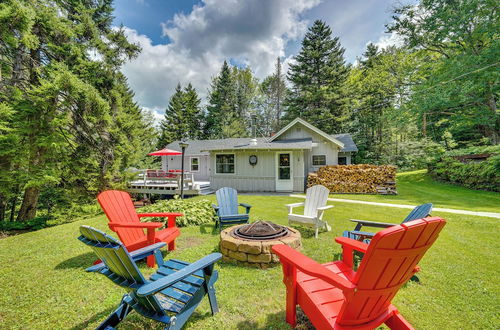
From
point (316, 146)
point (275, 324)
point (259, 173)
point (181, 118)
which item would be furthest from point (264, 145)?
point (181, 118)

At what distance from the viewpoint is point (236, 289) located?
2.69 m

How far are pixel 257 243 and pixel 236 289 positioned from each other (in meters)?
0.71

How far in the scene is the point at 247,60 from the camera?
29.0m

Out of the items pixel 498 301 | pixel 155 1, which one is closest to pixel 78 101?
pixel 155 1

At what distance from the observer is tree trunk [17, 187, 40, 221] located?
28.5ft

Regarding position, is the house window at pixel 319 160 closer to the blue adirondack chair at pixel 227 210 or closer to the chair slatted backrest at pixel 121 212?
the blue adirondack chair at pixel 227 210

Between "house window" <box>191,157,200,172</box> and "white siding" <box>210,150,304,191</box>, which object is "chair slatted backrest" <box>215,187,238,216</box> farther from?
"house window" <box>191,157,200,172</box>

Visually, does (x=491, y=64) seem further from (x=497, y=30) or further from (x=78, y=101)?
(x=78, y=101)

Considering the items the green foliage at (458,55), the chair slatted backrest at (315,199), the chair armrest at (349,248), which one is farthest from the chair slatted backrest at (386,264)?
the green foliage at (458,55)

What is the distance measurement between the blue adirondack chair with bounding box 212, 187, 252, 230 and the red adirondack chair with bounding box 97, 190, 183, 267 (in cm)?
121

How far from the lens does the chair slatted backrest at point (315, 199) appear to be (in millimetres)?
4879

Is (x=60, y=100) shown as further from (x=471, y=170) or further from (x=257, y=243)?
(x=471, y=170)

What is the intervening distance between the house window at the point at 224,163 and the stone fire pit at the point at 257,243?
8.97 metres

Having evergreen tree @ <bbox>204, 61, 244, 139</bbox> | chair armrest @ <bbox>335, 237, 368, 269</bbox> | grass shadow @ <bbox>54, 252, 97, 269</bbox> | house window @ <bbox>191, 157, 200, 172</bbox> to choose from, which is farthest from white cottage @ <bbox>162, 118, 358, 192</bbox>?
evergreen tree @ <bbox>204, 61, 244, 139</bbox>
